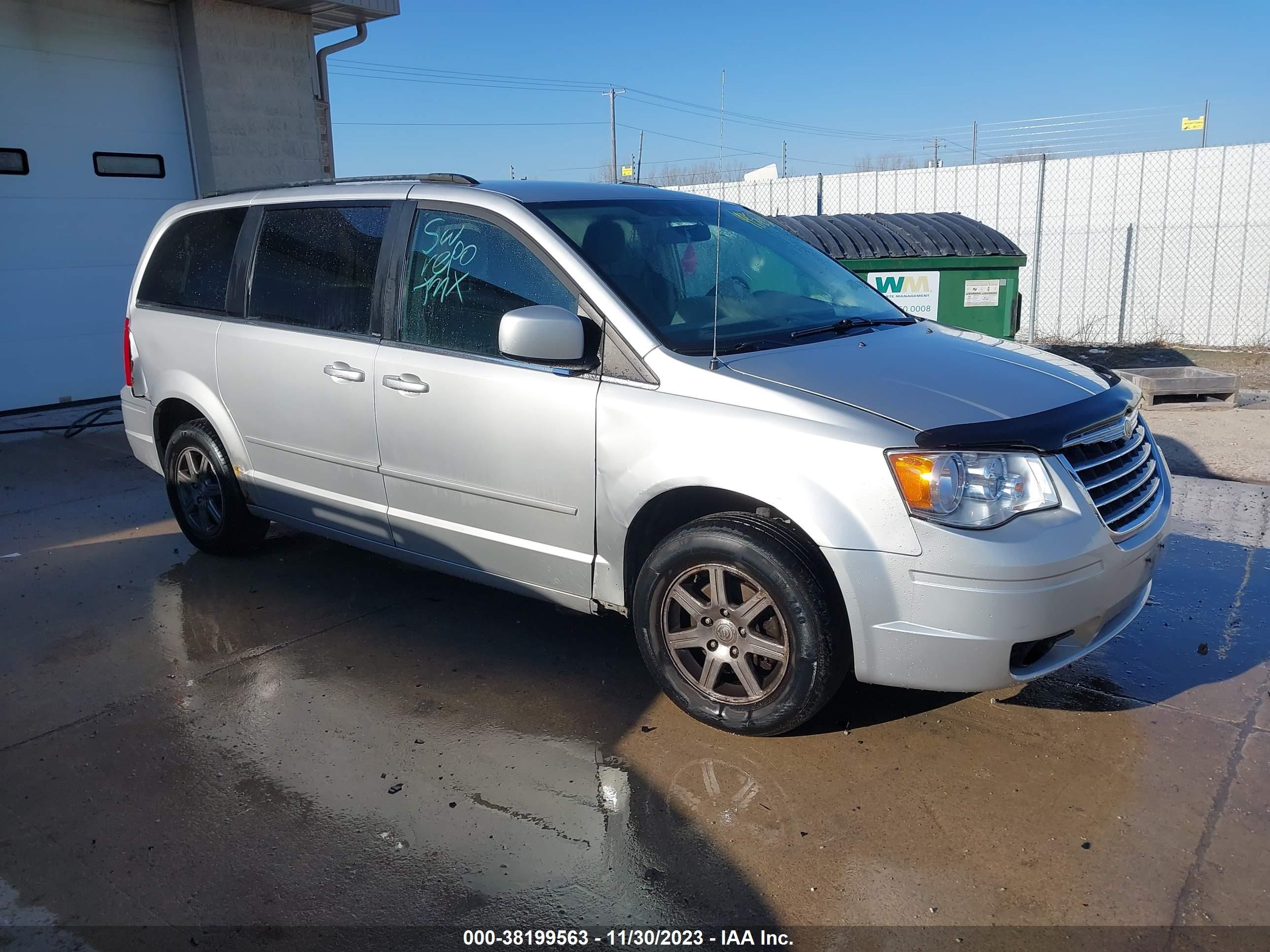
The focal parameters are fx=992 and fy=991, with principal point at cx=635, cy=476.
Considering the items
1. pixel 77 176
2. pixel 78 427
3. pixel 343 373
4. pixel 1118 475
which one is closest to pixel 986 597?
pixel 1118 475

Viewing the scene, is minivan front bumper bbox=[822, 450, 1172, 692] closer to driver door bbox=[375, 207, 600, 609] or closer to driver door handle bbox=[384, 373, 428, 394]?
driver door bbox=[375, 207, 600, 609]

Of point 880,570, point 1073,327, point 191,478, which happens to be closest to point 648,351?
point 880,570

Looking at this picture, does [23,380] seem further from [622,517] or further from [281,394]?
[622,517]

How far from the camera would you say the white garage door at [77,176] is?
8.82 m

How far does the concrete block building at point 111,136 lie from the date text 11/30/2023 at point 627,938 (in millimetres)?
8652

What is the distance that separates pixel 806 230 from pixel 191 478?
5.57m

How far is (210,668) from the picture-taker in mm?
4066

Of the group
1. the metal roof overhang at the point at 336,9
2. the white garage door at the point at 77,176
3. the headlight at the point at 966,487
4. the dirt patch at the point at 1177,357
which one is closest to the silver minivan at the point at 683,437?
the headlight at the point at 966,487

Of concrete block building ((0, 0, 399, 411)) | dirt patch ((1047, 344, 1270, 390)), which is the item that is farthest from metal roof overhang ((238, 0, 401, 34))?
dirt patch ((1047, 344, 1270, 390))

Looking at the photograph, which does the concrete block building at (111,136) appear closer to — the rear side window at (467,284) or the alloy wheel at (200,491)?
the alloy wheel at (200,491)

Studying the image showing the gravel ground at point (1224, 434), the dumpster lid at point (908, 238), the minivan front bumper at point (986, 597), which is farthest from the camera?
the dumpster lid at point (908, 238)

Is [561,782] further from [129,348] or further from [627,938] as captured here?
[129,348]

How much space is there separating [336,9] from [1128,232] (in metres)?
10.3

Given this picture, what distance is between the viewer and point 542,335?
10.9 feet
